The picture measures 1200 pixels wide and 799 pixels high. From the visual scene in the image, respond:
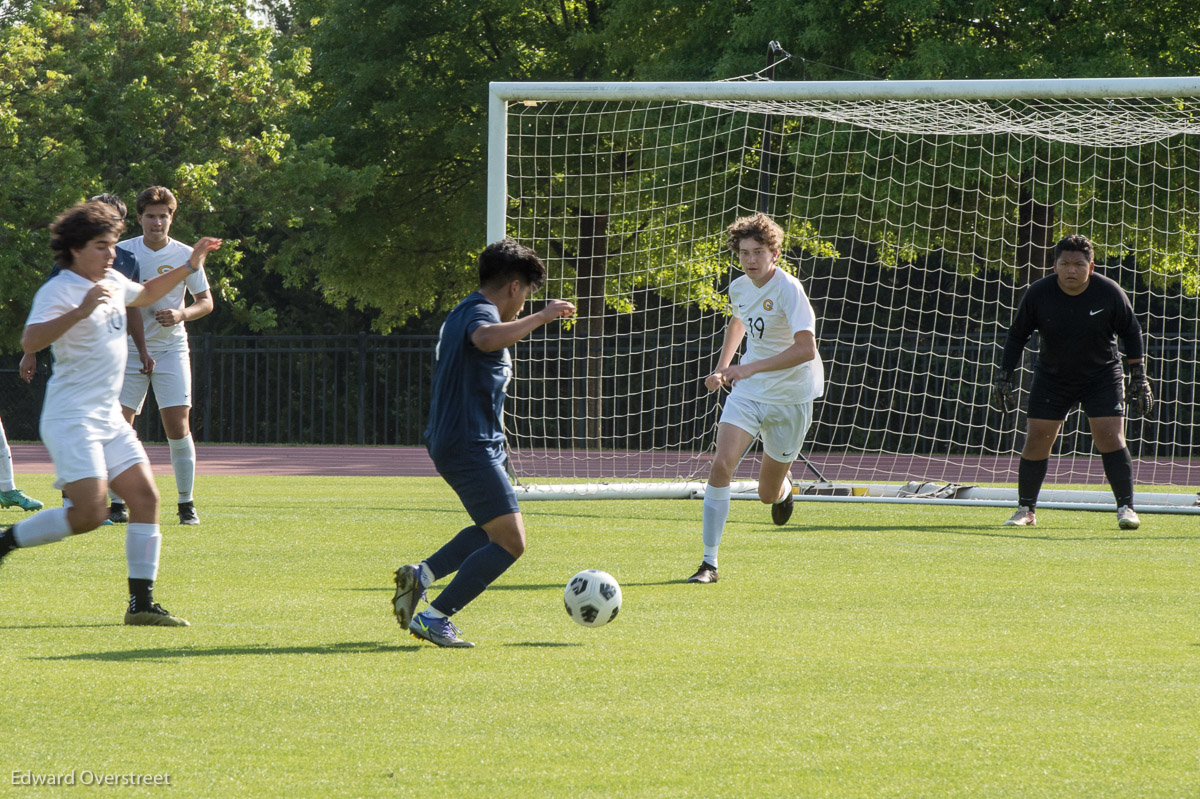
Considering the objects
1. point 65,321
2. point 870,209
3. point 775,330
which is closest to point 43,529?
point 65,321

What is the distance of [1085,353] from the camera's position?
1088 centimetres

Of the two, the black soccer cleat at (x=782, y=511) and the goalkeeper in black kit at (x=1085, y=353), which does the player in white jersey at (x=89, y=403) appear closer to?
the black soccer cleat at (x=782, y=511)

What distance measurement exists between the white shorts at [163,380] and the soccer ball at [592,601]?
15.4 ft

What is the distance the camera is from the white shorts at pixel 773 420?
330 inches

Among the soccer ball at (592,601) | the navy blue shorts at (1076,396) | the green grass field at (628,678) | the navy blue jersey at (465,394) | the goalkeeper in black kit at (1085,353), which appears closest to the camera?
the green grass field at (628,678)

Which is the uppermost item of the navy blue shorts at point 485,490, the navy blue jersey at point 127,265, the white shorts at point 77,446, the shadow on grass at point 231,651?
the navy blue jersey at point 127,265

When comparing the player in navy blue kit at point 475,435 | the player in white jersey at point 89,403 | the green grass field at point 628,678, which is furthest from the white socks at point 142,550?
the player in navy blue kit at point 475,435

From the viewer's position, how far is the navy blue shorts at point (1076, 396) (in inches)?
A: 429

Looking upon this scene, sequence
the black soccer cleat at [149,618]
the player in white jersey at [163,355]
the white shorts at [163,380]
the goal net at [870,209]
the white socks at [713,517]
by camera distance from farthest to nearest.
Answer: the goal net at [870,209] < the white shorts at [163,380] < the player in white jersey at [163,355] < the white socks at [713,517] < the black soccer cleat at [149,618]

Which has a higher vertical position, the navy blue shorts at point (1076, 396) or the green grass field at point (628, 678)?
the navy blue shorts at point (1076, 396)

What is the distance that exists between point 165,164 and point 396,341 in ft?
21.5

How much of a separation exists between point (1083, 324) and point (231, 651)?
24.3ft

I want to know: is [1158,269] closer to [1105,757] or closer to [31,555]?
[31,555]

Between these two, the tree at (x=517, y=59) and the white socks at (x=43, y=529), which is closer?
the white socks at (x=43, y=529)
